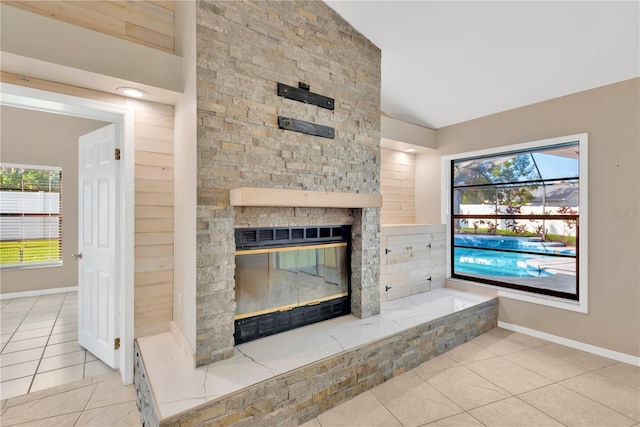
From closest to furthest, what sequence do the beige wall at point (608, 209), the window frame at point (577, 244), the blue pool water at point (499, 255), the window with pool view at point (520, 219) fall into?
the beige wall at point (608, 209) → the window frame at point (577, 244) → the window with pool view at point (520, 219) → the blue pool water at point (499, 255)

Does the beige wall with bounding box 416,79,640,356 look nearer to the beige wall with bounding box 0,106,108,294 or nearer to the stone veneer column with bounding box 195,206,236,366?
the stone veneer column with bounding box 195,206,236,366

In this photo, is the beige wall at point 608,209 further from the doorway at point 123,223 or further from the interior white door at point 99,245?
the interior white door at point 99,245

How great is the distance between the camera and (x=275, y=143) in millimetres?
2389

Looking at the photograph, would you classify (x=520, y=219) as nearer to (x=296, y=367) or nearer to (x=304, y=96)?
(x=304, y=96)

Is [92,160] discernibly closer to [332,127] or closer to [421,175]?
[332,127]

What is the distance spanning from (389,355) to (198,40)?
2880mm

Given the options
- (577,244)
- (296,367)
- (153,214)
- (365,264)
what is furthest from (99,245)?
(577,244)

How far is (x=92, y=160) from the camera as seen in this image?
286 cm

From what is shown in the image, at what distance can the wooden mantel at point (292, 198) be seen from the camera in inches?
78.9

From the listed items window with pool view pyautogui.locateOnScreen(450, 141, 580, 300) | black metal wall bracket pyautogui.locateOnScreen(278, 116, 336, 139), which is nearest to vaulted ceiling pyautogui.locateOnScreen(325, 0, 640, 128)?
window with pool view pyautogui.locateOnScreen(450, 141, 580, 300)

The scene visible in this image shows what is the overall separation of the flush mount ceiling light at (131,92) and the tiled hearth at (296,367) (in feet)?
6.68

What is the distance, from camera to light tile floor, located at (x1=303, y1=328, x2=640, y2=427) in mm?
2068

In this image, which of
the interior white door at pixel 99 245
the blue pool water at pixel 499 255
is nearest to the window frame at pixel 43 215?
the interior white door at pixel 99 245

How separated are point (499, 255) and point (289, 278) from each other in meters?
3.00
